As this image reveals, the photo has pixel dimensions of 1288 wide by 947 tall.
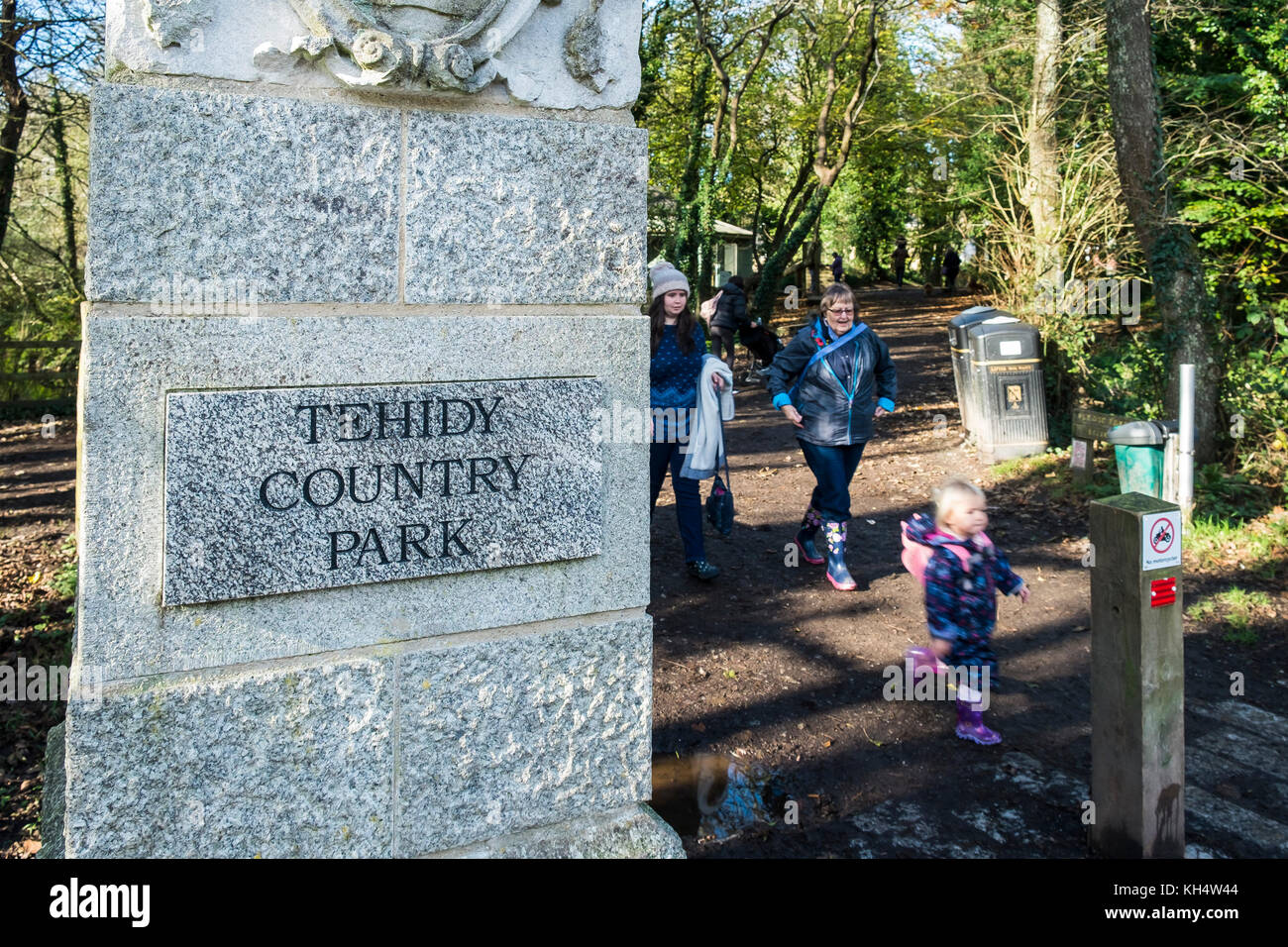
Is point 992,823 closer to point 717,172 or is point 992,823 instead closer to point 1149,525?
point 1149,525

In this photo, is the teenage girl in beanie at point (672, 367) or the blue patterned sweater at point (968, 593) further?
the teenage girl in beanie at point (672, 367)

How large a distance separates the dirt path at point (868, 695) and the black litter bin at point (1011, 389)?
133cm

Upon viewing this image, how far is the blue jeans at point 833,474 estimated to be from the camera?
615 cm

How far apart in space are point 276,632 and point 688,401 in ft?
12.6

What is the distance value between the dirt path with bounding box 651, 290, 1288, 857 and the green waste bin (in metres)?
0.56

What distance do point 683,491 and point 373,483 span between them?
3.75 metres

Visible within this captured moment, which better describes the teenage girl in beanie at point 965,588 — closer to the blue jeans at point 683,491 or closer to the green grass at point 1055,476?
the blue jeans at point 683,491

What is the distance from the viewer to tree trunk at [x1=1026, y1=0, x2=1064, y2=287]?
11.0m

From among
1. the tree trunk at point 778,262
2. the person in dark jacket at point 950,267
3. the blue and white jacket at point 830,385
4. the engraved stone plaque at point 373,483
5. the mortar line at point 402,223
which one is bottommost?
the engraved stone plaque at point 373,483

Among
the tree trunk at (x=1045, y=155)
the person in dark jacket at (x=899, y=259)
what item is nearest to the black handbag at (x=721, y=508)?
the tree trunk at (x=1045, y=155)

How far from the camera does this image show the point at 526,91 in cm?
286

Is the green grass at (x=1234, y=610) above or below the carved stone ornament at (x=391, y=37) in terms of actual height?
below

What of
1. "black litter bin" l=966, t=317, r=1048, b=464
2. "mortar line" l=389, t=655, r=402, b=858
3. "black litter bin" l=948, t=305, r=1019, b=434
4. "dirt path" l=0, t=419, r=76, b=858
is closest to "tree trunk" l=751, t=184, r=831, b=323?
"black litter bin" l=948, t=305, r=1019, b=434

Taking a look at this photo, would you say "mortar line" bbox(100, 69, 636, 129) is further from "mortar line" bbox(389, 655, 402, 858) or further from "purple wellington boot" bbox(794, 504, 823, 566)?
"purple wellington boot" bbox(794, 504, 823, 566)
